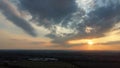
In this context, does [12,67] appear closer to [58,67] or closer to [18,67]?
[18,67]

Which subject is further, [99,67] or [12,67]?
[99,67]

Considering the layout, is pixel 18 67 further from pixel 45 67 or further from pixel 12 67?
pixel 45 67

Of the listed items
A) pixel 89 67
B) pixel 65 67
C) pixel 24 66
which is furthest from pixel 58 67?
pixel 89 67

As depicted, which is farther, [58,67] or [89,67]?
[89,67]

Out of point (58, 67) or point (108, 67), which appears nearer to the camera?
point (58, 67)

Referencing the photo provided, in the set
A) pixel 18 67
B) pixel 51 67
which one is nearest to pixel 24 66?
pixel 18 67

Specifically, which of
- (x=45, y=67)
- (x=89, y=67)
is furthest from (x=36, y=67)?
(x=89, y=67)

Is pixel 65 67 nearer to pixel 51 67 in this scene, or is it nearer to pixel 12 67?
pixel 51 67
